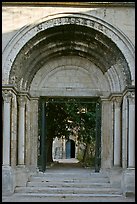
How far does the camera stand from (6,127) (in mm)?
11172

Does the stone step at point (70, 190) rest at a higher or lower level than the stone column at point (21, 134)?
lower

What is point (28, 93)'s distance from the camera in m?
12.5

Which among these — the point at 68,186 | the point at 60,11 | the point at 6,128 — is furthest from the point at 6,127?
the point at 60,11

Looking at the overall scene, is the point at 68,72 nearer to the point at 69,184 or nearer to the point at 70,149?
the point at 69,184

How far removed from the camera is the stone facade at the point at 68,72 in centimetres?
1116

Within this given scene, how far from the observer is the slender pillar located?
11.0 meters

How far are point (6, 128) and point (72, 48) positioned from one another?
11.0ft

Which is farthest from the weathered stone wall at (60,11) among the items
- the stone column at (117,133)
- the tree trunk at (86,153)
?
the tree trunk at (86,153)

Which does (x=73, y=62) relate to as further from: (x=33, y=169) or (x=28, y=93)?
(x=33, y=169)

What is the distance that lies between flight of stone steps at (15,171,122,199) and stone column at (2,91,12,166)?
1022mm

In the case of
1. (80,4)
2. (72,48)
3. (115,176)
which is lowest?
(115,176)

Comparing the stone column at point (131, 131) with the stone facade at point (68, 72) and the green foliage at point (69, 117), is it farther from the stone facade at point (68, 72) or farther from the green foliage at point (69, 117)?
the green foliage at point (69, 117)

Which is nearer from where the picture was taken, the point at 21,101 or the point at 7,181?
the point at 7,181

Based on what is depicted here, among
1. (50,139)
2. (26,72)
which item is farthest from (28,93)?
(50,139)
